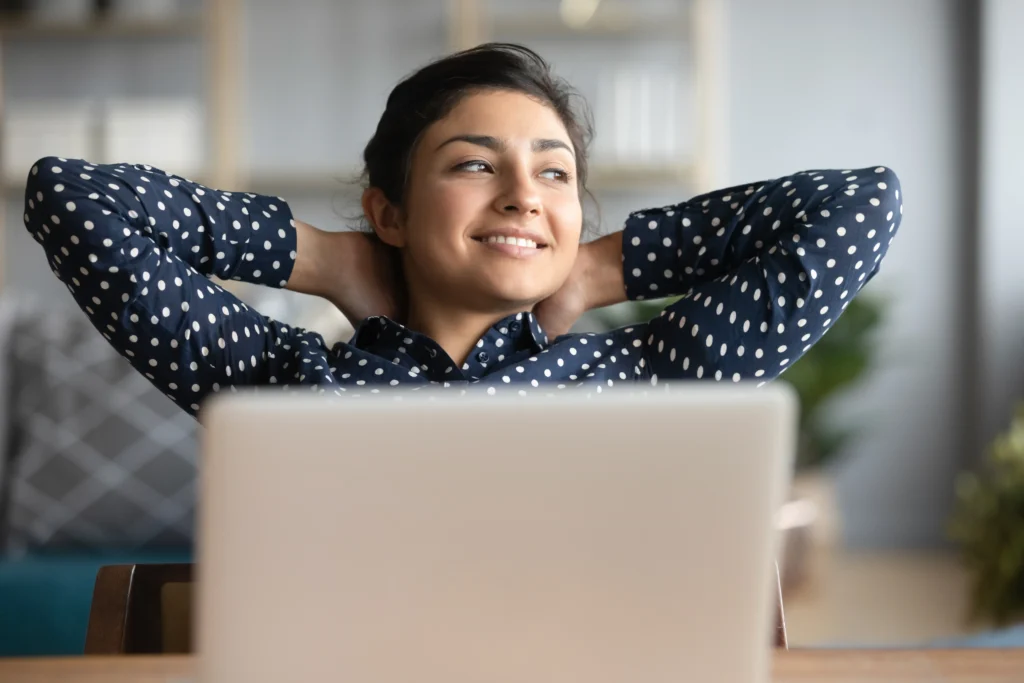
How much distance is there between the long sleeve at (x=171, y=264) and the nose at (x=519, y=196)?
0.83ft

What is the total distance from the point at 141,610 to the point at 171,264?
358mm

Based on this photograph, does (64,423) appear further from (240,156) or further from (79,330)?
(240,156)

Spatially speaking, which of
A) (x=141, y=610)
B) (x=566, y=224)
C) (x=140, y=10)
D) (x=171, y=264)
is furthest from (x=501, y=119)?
(x=140, y=10)

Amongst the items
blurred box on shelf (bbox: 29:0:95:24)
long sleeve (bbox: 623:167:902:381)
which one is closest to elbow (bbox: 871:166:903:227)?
long sleeve (bbox: 623:167:902:381)

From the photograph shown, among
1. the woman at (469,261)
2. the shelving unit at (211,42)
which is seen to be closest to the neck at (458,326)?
the woman at (469,261)

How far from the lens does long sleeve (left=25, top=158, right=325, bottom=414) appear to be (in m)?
1.19

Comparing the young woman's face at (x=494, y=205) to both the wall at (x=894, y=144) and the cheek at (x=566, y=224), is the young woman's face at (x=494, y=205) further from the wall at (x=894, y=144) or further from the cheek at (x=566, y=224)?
the wall at (x=894, y=144)

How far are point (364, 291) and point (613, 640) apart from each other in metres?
0.86

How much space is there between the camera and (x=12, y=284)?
4164 mm

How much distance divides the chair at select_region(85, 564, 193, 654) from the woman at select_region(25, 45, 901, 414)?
9.0 inches

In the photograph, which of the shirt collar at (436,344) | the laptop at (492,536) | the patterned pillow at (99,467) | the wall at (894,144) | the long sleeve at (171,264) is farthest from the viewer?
the wall at (894,144)

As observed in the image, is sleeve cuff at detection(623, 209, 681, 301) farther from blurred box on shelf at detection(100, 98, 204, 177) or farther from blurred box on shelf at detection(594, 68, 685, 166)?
blurred box on shelf at detection(100, 98, 204, 177)

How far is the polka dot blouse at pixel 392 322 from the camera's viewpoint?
120 centimetres

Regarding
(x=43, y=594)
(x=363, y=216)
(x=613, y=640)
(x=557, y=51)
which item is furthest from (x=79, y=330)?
(x=613, y=640)
